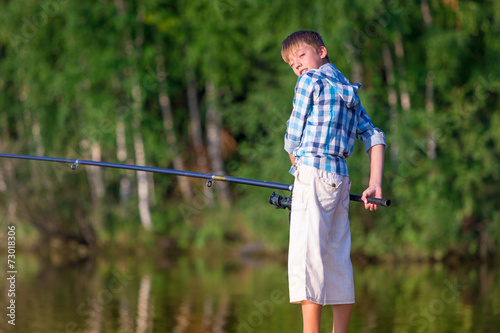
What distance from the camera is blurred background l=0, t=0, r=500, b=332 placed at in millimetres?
13539

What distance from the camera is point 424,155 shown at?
17.1m

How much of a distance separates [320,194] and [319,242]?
23 centimetres

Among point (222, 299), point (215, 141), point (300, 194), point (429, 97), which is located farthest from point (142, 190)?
point (300, 194)

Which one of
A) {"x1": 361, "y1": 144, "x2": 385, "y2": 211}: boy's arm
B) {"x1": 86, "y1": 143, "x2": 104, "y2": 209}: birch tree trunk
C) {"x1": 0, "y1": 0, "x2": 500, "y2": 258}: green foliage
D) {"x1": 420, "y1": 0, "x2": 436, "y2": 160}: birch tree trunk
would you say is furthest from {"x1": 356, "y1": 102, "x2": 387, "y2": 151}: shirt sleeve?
{"x1": 86, "y1": 143, "x2": 104, "y2": 209}: birch tree trunk

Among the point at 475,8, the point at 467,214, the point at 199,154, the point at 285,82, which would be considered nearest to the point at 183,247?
the point at 199,154

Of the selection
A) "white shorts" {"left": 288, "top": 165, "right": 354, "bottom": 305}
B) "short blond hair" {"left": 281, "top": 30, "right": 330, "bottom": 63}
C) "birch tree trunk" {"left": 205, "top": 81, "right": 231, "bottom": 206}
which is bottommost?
"white shorts" {"left": 288, "top": 165, "right": 354, "bottom": 305}


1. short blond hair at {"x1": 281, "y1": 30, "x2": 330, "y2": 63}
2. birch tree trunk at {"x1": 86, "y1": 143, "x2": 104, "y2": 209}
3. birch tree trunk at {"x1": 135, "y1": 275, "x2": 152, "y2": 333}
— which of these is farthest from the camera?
birch tree trunk at {"x1": 86, "y1": 143, "x2": 104, "y2": 209}

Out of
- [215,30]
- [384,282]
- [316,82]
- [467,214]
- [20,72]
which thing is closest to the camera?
[316,82]

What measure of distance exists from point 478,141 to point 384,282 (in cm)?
474

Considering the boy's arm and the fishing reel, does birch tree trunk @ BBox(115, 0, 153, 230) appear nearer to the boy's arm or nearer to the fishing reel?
the fishing reel

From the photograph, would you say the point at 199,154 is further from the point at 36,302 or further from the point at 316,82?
the point at 316,82

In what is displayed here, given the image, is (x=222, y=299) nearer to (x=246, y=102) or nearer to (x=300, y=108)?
(x=300, y=108)

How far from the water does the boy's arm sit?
425 cm

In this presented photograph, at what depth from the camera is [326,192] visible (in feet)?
14.2
